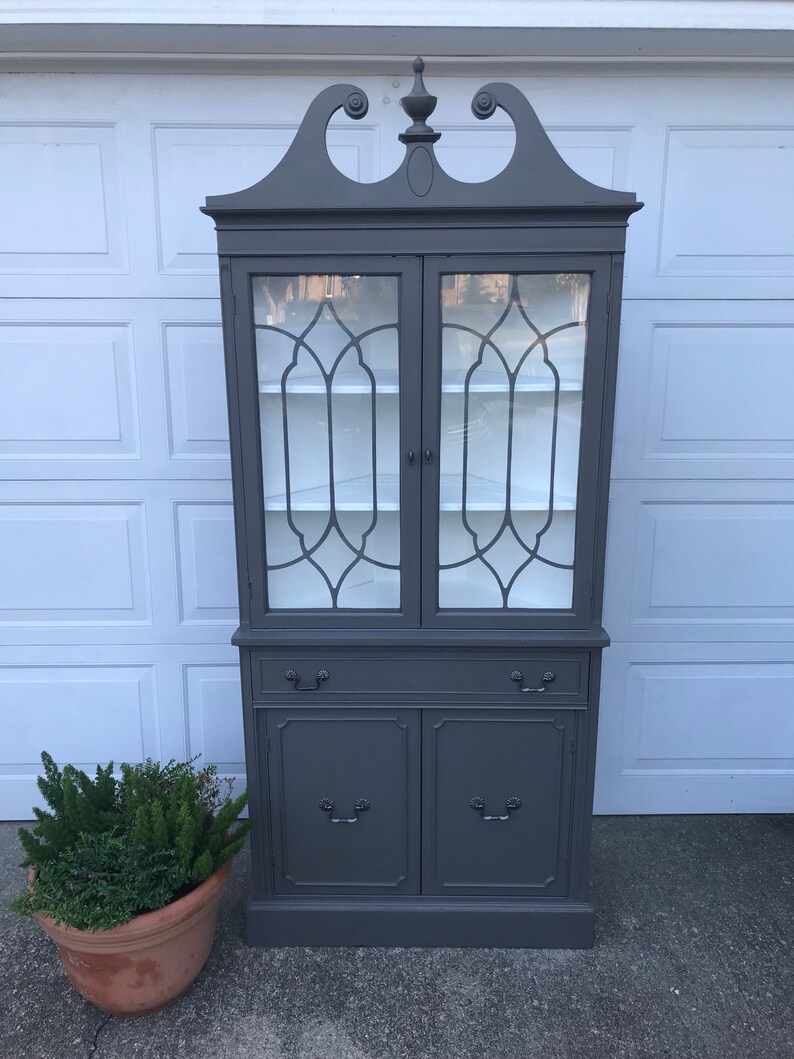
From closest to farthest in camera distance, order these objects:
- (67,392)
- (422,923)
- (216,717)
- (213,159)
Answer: (422,923) < (213,159) < (67,392) < (216,717)

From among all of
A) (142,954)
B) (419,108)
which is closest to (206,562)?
(142,954)

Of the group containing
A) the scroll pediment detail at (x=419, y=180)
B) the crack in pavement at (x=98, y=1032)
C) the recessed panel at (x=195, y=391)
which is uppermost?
the scroll pediment detail at (x=419, y=180)

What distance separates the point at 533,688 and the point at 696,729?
1063 millimetres

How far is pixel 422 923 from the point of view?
1984 millimetres

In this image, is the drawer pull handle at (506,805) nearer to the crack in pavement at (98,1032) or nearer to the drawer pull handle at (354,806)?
the drawer pull handle at (354,806)

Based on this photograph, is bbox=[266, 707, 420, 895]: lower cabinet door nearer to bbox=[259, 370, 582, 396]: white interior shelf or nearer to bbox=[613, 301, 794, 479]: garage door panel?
bbox=[259, 370, 582, 396]: white interior shelf

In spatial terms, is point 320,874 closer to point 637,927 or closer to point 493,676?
point 493,676

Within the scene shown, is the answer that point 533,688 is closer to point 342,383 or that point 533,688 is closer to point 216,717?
point 342,383

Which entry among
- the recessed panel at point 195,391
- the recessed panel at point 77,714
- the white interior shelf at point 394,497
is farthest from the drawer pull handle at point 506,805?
the recessed panel at point 195,391

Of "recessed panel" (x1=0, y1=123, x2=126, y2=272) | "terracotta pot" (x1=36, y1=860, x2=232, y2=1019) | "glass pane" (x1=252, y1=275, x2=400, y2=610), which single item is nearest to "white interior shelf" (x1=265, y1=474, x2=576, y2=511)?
"glass pane" (x1=252, y1=275, x2=400, y2=610)

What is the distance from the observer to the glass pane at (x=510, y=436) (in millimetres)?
1747

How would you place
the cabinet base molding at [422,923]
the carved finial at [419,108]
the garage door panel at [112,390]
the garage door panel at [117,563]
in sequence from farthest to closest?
the garage door panel at [117,563], the garage door panel at [112,390], the cabinet base molding at [422,923], the carved finial at [419,108]

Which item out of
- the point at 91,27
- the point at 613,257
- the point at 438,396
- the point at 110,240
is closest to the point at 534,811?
the point at 438,396

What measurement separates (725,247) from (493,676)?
1.59 meters
